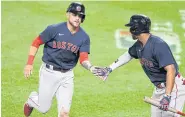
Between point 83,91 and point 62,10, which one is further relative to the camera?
point 62,10

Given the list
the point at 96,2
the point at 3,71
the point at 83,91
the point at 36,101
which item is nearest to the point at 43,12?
the point at 96,2

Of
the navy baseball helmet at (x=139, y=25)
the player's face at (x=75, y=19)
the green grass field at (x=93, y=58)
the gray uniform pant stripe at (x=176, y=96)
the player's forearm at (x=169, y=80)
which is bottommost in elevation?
the green grass field at (x=93, y=58)

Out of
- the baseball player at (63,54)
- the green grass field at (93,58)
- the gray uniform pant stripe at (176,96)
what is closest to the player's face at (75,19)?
the baseball player at (63,54)

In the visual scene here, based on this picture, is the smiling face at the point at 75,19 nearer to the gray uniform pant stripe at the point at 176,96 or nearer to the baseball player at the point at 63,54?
the baseball player at the point at 63,54

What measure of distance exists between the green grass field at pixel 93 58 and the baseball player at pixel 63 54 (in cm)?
138

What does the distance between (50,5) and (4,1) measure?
1.28 m

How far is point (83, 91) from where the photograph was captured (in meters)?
12.1

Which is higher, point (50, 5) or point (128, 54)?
point (128, 54)

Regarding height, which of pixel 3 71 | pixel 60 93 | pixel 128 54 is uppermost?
pixel 128 54

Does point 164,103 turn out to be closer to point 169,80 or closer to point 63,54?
point 169,80

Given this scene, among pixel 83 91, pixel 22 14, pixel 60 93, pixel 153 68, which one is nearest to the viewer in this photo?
pixel 153 68

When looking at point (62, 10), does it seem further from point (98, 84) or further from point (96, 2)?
point (98, 84)

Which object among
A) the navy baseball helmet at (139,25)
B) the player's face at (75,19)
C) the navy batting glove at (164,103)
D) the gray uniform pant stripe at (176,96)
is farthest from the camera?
the player's face at (75,19)

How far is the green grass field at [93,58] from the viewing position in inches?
450
